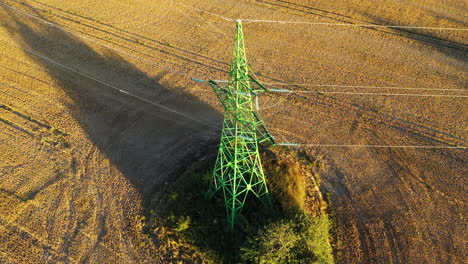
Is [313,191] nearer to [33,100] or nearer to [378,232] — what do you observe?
[378,232]

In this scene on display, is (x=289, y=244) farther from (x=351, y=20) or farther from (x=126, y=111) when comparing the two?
(x=351, y=20)

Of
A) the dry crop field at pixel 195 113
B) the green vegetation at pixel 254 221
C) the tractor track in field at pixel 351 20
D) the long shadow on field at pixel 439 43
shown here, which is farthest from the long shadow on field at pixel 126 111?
the long shadow on field at pixel 439 43

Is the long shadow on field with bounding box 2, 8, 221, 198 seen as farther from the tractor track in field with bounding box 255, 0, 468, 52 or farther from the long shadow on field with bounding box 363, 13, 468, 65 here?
the long shadow on field with bounding box 363, 13, 468, 65

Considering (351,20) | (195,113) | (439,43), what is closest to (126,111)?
(195,113)

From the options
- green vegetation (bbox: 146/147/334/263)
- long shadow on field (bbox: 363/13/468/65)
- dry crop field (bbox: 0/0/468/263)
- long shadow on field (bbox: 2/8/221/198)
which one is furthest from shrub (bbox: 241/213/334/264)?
long shadow on field (bbox: 363/13/468/65)

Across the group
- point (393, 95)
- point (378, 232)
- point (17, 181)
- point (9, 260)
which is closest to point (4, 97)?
point (17, 181)

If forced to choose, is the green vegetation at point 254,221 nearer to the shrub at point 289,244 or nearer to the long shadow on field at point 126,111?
the shrub at point 289,244
